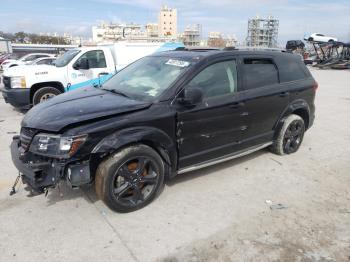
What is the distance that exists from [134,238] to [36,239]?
94 cm

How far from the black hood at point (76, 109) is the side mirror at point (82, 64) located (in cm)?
526

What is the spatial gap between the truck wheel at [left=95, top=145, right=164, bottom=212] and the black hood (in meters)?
0.46

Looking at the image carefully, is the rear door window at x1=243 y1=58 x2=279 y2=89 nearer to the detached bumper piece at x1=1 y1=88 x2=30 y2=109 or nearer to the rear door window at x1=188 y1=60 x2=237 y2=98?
the rear door window at x1=188 y1=60 x2=237 y2=98

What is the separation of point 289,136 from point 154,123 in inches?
113

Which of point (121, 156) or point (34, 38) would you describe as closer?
point (121, 156)

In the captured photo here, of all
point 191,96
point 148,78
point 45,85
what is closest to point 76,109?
point 148,78

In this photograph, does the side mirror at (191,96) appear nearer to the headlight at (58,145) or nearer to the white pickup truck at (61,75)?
the headlight at (58,145)

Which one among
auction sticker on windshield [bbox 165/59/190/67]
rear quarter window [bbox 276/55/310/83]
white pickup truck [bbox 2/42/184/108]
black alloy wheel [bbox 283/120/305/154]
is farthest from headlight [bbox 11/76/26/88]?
black alloy wheel [bbox 283/120/305/154]

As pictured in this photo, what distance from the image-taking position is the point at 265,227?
130 inches

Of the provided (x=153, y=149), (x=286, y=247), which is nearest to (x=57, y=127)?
(x=153, y=149)

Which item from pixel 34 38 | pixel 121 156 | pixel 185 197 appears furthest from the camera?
A: pixel 34 38

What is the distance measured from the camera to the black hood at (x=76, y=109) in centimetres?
318

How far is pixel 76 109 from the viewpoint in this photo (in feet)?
11.1

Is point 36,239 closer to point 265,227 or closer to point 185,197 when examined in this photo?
point 185,197
